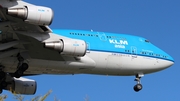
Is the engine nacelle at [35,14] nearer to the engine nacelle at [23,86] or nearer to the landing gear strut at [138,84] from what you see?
the engine nacelle at [23,86]

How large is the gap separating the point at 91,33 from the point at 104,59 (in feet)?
6.33

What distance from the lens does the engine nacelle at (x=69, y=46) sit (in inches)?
1069

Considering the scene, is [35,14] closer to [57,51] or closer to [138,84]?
[57,51]

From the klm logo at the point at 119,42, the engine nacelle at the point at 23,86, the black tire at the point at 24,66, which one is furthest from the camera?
the engine nacelle at the point at 23,86

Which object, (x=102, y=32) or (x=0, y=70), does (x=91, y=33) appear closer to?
(x=102, y=32)

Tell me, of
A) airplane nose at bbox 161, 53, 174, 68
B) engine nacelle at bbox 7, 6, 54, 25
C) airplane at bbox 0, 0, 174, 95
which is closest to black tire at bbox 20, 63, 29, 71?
airplane at bbox 0, 0, 174, 95

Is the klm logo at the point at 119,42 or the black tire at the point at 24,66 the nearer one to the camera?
the black tire at the point at 24,66

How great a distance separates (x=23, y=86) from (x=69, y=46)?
850 centimetres

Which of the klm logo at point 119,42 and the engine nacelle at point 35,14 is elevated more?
the klm logo at point 119,42

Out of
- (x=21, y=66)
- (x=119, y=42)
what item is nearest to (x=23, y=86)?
(x=21, y=66)

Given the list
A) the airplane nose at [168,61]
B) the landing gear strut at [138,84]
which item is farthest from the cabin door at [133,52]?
the airplane nose at [168,61]

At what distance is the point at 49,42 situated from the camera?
2717 centimetres

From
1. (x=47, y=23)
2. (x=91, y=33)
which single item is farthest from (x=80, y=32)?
(x=47, y=23)

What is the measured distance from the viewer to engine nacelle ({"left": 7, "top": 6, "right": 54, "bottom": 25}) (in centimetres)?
2447
